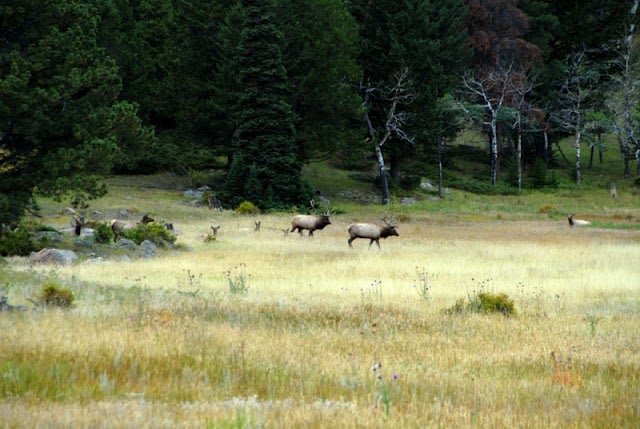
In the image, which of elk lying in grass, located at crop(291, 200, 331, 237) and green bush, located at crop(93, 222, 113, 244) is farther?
elk lying in grass, located at crop(291, 200, 331, 237)

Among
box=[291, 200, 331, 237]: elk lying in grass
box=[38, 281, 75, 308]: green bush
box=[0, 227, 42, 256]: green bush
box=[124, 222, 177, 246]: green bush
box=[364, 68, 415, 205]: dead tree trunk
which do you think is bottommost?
box=[291, 200, 331, 237]: elk lying in grass

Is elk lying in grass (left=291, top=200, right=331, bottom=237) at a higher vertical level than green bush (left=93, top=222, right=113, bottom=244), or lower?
lower

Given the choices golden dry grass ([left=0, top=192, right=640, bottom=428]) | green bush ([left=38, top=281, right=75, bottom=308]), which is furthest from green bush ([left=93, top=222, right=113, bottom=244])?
green bush ([left=38, top=281, right=75, bottom=308])

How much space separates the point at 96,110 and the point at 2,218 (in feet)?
16.2

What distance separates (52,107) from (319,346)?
17.3m

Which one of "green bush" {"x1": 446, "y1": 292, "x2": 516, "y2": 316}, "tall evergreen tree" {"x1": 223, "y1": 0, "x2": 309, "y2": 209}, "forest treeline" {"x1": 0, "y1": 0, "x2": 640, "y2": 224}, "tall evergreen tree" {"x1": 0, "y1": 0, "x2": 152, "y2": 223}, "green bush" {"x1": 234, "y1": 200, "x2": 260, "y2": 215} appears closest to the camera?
"green bush" {"x1": 446, "y1": 292, "x2": 516, "y2": 316}

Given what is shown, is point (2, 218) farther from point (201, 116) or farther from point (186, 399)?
point (201, 116)

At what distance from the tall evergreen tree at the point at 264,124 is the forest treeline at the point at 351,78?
0.10 m

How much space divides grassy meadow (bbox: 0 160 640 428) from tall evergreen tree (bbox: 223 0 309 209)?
75.3 feet

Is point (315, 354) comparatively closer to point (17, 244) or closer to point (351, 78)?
point (17, 244)

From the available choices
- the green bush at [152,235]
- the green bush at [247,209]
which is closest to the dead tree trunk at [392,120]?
the green bush at [247,209]

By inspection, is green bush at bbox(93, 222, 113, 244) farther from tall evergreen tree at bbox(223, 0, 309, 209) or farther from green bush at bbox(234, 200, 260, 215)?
tall evergreen tree at bbox(223, 0, 309, 209)

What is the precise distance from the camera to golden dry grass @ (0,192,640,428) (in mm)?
5258

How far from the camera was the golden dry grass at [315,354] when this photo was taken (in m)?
5.26
